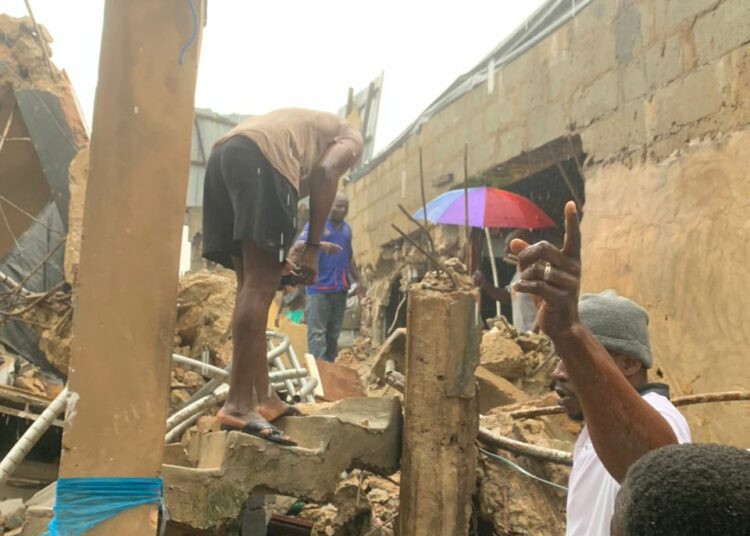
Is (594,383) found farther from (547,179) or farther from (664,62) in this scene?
(547,179)

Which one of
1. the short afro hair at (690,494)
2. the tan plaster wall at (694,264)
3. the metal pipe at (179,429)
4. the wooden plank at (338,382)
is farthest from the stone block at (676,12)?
the short afro hair at (690,494)

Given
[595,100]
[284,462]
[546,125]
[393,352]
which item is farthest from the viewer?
[546,125]

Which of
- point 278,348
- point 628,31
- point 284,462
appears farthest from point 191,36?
point 628,31

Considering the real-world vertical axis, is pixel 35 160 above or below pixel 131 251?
above

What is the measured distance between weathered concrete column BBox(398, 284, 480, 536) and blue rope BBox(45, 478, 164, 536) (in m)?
1.35

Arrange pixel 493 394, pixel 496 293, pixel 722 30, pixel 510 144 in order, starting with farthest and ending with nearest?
1. pixel 496 293
2. pixel 510 144
3. pixel 493 394
4. pixel 722 30

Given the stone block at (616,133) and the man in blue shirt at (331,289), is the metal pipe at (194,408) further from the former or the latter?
the stone block at (616,133)

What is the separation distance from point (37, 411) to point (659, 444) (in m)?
5.67

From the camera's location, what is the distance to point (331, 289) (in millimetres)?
6953

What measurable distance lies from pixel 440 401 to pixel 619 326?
1.25 m

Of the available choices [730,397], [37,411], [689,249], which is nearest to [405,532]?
[730,397]

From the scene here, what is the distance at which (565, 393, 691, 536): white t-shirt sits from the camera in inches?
68.4

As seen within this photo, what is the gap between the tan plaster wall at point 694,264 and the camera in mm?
3963

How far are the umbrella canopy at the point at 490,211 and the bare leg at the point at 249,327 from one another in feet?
12.3
